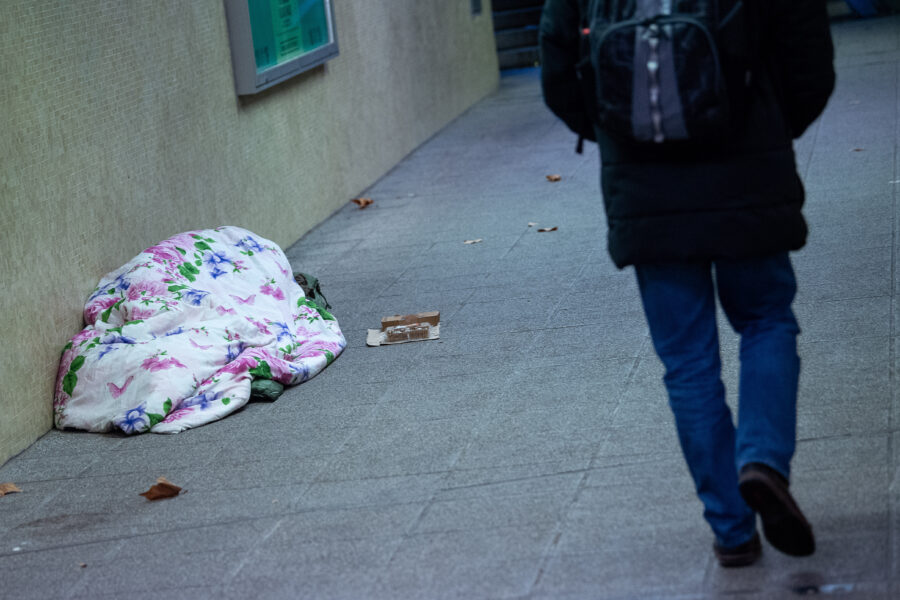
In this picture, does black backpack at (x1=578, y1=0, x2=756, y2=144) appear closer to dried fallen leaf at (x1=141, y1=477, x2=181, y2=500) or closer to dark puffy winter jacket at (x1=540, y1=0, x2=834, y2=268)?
dark puffy winter jacket at (x1=540, y1=0, x2=834, y2=268)

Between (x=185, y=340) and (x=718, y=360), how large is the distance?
2683 millimetres

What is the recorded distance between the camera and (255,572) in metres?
3.15

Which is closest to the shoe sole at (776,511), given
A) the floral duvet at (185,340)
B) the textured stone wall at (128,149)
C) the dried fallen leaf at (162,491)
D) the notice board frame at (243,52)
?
the dried fallen leaf at (162,491)

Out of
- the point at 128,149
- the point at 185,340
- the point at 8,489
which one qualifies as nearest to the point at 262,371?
the point at 185,340

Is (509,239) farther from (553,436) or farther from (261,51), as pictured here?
(553,436)

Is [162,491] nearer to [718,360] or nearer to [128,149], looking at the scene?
[718,360]

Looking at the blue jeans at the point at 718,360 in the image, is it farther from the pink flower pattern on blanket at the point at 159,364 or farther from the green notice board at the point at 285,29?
the green notice board at the point at 285,29

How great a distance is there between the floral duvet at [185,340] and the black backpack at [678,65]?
8.30ft

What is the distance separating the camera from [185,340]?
4.76m

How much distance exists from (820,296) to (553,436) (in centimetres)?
170

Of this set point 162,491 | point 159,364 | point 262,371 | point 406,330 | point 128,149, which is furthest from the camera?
point 128,149

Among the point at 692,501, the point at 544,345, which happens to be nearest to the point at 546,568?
the point at 692,501

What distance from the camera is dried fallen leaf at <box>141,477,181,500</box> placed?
3.80 m

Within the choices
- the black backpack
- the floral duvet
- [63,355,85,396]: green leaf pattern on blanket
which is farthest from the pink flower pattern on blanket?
the black backpack
